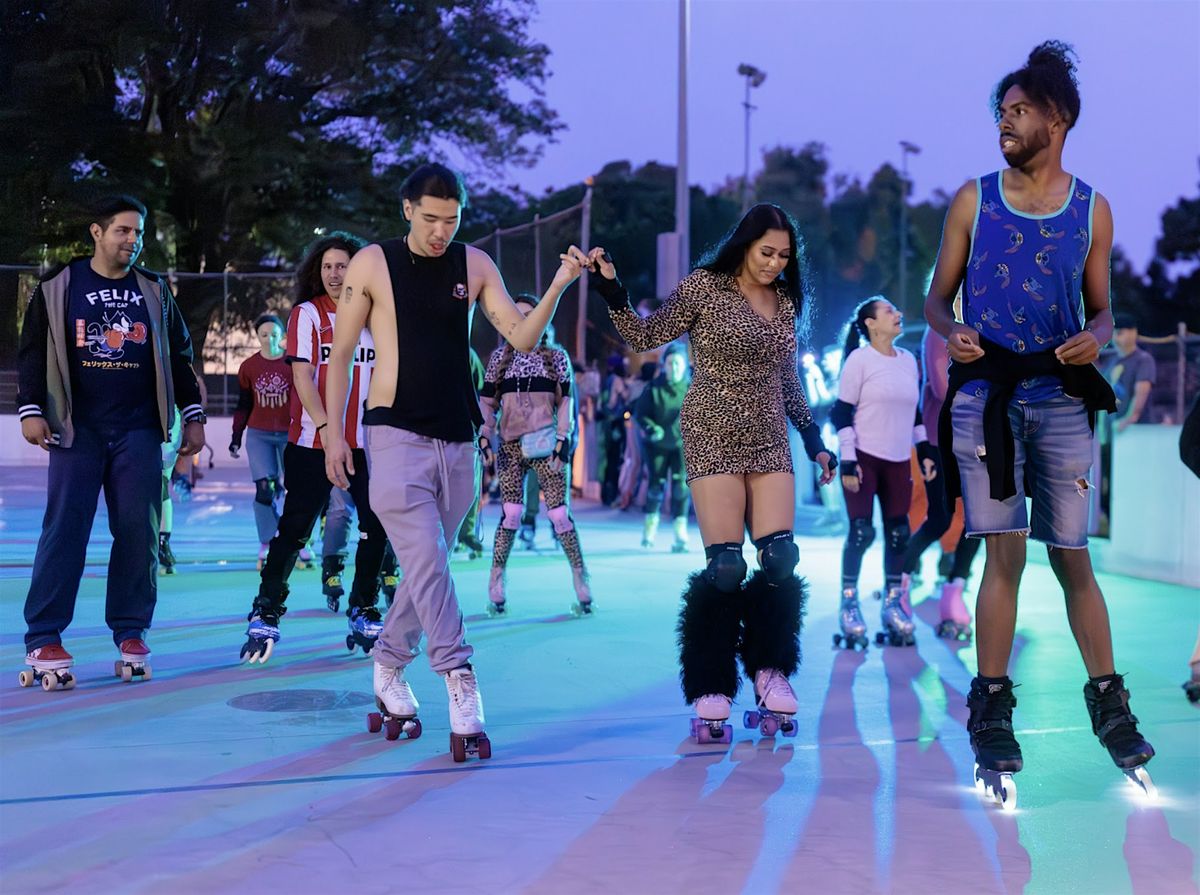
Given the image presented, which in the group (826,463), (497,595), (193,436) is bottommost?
(497,595)

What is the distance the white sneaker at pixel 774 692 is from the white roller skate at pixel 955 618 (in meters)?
2.79

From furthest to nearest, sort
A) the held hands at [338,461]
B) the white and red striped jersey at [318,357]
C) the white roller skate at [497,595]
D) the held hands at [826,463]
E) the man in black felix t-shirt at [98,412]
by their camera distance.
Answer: the white roller skate at [497,595] < the white and red striped jersey at [318,357] < the man in black felix t-shirt at [98,412] < the held hands at [826,463] < the held hands at [338,461]

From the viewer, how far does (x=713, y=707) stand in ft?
15.6

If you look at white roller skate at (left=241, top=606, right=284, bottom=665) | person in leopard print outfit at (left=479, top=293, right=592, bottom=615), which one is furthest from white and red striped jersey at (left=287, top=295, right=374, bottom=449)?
person in leopard print outfit at (left=479, top=293, right=592, bottom=615)

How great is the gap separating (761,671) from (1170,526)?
19.5 feet

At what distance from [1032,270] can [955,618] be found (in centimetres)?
377

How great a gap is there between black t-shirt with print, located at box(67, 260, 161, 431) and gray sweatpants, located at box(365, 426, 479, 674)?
5.13 ft

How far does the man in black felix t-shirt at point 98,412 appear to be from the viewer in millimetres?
5504

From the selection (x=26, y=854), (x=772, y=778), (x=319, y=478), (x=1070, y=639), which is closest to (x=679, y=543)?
(x=1070, y=639)

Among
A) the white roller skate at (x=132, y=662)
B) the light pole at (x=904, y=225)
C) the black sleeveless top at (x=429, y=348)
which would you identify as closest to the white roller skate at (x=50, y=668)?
the white roller skate at (x=132, y=662)

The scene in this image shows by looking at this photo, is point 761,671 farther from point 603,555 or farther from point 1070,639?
point 603,555

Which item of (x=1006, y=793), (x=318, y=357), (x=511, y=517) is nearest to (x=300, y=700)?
(x=318, y=357)

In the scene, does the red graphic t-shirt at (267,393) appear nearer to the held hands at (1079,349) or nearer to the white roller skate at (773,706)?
the white roller skate at (773,706)

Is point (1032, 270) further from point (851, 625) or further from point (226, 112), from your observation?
point (226, 112)
